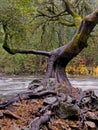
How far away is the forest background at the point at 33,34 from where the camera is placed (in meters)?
11.1

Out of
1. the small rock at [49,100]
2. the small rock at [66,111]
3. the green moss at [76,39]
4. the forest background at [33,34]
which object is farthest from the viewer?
the green moss at [76,39]

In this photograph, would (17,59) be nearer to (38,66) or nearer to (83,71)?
(38,66)

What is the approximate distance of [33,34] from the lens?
1867cm

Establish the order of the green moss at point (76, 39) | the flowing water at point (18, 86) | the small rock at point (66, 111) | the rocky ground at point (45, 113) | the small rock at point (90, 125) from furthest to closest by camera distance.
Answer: the flowing water at point (18, 86) → the green moss at point (76, 39) → the small rock at point (66, 111) → the small rock at point (90, 125) → the rocky ground at point (45, 113)

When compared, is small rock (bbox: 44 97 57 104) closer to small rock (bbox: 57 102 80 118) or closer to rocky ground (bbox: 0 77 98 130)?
rocky ground (bbox: 0 77 98 130)

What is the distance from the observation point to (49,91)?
466 inches

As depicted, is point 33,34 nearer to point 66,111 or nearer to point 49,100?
point 49,100

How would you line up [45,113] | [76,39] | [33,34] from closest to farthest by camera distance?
[45,113]
[76,39]
[33,34]

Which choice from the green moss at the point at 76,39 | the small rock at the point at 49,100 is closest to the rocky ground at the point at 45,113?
the small rock at the point at 49,100

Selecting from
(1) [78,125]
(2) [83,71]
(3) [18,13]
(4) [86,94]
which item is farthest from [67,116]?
(2) [83,71]

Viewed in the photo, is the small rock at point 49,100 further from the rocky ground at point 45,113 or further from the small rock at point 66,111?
the small rock at point 66,111

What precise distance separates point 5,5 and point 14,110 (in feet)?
13.0

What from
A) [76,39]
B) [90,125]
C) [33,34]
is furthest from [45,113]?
[33,34]

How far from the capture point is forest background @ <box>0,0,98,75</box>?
36.3ft
